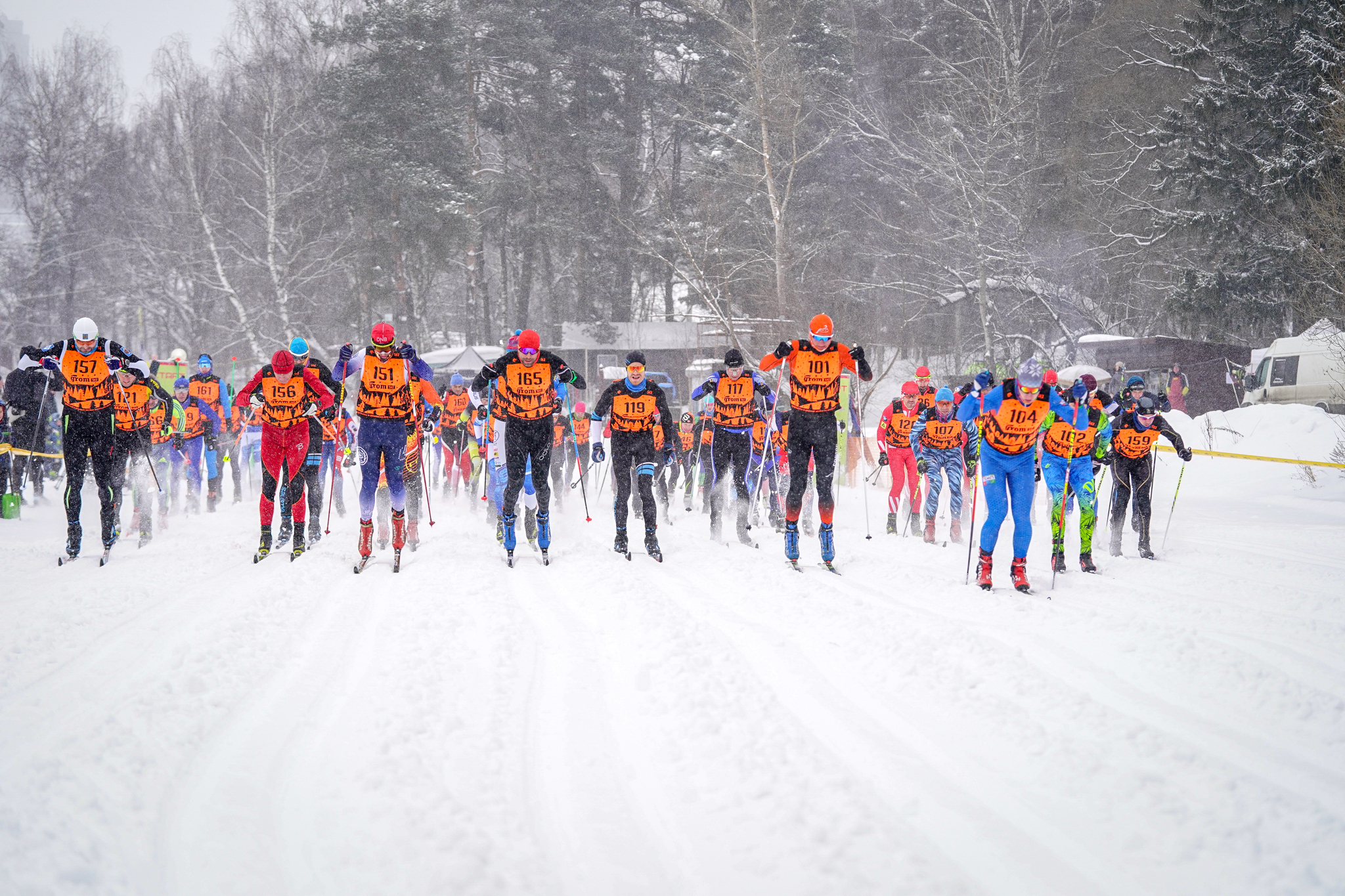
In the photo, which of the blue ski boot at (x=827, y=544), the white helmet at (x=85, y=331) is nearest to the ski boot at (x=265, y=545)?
the white helmet at (x=85, y=331)

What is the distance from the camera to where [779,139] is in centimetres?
2222

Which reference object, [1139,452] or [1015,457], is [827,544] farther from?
[1139,452]

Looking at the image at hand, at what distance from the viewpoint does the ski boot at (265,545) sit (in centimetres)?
762

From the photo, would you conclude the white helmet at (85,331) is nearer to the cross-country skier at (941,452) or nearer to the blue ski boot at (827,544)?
the blue ski boot at (827,544)

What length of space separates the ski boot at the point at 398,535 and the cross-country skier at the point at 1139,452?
23.0ft

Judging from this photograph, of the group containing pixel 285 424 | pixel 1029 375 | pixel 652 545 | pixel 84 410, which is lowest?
pixel 652 545

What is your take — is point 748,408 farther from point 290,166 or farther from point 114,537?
point 290,166

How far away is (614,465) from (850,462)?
9.28 metres

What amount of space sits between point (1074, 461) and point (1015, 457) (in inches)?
63.4

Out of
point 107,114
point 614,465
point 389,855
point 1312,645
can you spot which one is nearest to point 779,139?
point 614,465

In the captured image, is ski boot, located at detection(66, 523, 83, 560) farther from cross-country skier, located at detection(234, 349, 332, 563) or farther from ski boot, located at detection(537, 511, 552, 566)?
ski boot, located at detection(537, 511, 552, 566)

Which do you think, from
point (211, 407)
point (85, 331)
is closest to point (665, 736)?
point (85, 331)

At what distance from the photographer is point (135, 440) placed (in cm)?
866

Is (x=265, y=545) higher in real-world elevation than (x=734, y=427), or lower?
lower
